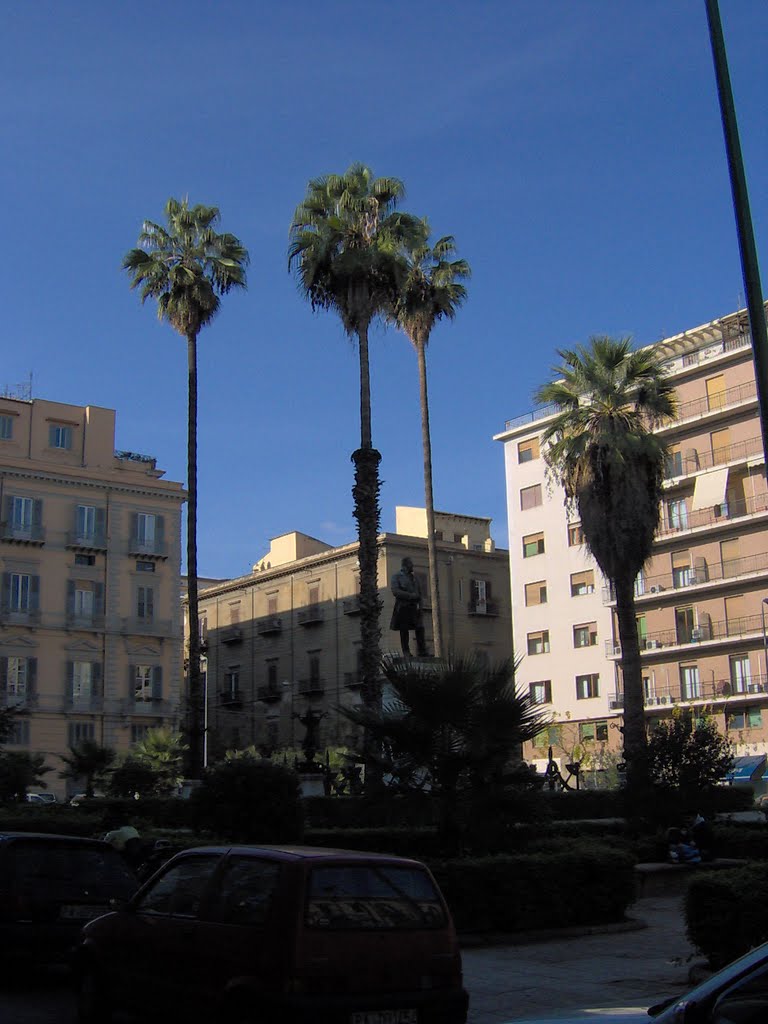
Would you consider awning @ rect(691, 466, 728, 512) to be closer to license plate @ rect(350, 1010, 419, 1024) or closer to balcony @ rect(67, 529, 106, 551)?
balcony @ rect(67, 529, 106, 551)

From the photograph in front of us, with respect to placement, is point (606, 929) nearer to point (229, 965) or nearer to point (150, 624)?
point (229, 965)

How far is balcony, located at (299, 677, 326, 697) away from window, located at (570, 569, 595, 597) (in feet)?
52.7

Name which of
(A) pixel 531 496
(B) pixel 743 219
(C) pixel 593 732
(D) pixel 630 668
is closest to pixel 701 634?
(C) pixel 593 732

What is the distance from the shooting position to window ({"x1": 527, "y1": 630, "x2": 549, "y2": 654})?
6456 centimetres

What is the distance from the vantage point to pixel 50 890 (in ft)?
35.5

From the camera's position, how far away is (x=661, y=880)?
1855 cm

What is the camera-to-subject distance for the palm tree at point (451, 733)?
1563 cm

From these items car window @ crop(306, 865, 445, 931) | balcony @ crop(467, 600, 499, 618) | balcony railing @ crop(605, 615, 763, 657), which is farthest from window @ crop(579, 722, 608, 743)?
car window @ crop(306, 865, 445, 931)

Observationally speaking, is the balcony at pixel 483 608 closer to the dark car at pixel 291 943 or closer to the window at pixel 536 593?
the window at pixel 536 593

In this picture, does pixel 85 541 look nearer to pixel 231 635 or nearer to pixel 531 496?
pixel 231 635

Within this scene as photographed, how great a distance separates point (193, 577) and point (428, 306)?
12647 mm

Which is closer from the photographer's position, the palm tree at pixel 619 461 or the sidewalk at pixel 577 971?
the sidewalk at pixel 577 971

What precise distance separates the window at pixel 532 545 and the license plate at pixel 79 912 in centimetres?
5565

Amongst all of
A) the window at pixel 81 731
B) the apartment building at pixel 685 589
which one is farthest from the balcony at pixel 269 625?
the window at pixel 81 731
